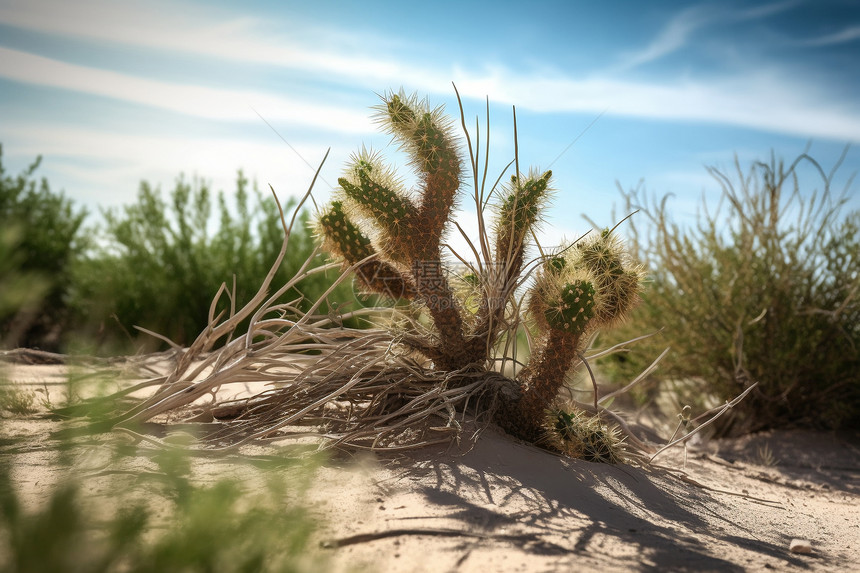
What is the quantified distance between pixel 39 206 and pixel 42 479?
7073mm

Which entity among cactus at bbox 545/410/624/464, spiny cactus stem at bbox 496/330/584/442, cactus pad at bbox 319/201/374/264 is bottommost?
cactus at bbox 545/410/624/464

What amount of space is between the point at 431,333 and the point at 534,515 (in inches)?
48.9

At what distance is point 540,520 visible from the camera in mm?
2102

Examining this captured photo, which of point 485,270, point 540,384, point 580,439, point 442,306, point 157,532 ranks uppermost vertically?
point 485,270

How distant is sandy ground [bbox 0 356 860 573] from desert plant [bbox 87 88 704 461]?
23 centimetres

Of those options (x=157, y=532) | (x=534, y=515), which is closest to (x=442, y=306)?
(x=534, y=515)

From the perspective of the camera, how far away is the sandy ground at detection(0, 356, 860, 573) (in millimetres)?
1795

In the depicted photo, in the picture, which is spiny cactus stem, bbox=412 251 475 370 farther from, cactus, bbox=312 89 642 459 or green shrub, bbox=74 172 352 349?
green shrub, bbox=74 172 352 349

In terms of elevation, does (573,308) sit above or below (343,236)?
below

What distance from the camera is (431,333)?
126 inches

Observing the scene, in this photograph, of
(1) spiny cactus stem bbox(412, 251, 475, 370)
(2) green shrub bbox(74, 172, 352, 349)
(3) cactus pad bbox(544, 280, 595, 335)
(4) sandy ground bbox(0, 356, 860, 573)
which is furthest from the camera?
(2) green shrub bbox(74, 172, 352, 349)

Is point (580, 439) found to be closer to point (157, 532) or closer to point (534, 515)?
point (534, 515)

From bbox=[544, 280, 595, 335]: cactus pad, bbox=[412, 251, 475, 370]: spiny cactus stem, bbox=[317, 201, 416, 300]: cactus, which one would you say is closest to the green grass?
bbox=[412, 251, 475, 370]: spiny cactus stem

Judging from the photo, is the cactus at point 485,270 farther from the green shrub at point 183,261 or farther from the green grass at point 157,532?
the green shrub at point 183,261
